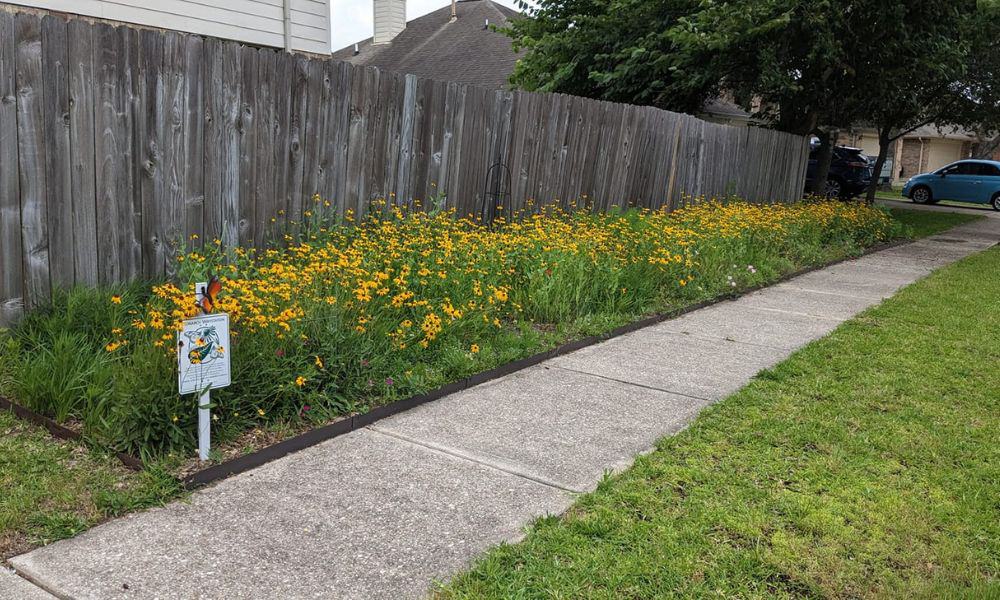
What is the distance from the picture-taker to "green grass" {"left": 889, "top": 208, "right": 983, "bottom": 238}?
1786 cm

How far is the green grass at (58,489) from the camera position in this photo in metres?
3.00

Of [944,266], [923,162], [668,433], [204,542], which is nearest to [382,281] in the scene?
[668,433]

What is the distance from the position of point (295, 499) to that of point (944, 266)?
11.2m

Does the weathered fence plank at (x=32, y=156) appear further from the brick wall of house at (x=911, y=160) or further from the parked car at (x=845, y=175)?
the brick wall of house at (x=911, y=160)

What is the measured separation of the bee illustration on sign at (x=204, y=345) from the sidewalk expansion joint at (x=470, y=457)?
3.35ft

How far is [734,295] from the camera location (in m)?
8.75

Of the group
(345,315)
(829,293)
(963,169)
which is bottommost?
(829,293)

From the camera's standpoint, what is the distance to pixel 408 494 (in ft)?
11.5

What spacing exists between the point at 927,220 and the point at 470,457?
66.4 feet

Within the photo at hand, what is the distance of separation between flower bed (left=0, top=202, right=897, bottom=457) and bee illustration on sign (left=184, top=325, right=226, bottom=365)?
10.5 inches

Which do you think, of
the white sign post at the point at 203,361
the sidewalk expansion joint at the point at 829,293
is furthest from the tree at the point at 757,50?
the white sign post at the point at 203,361

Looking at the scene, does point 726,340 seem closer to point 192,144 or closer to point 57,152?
point 192,144

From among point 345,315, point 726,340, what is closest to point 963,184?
point 726,340

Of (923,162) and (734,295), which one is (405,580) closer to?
(734,295)
